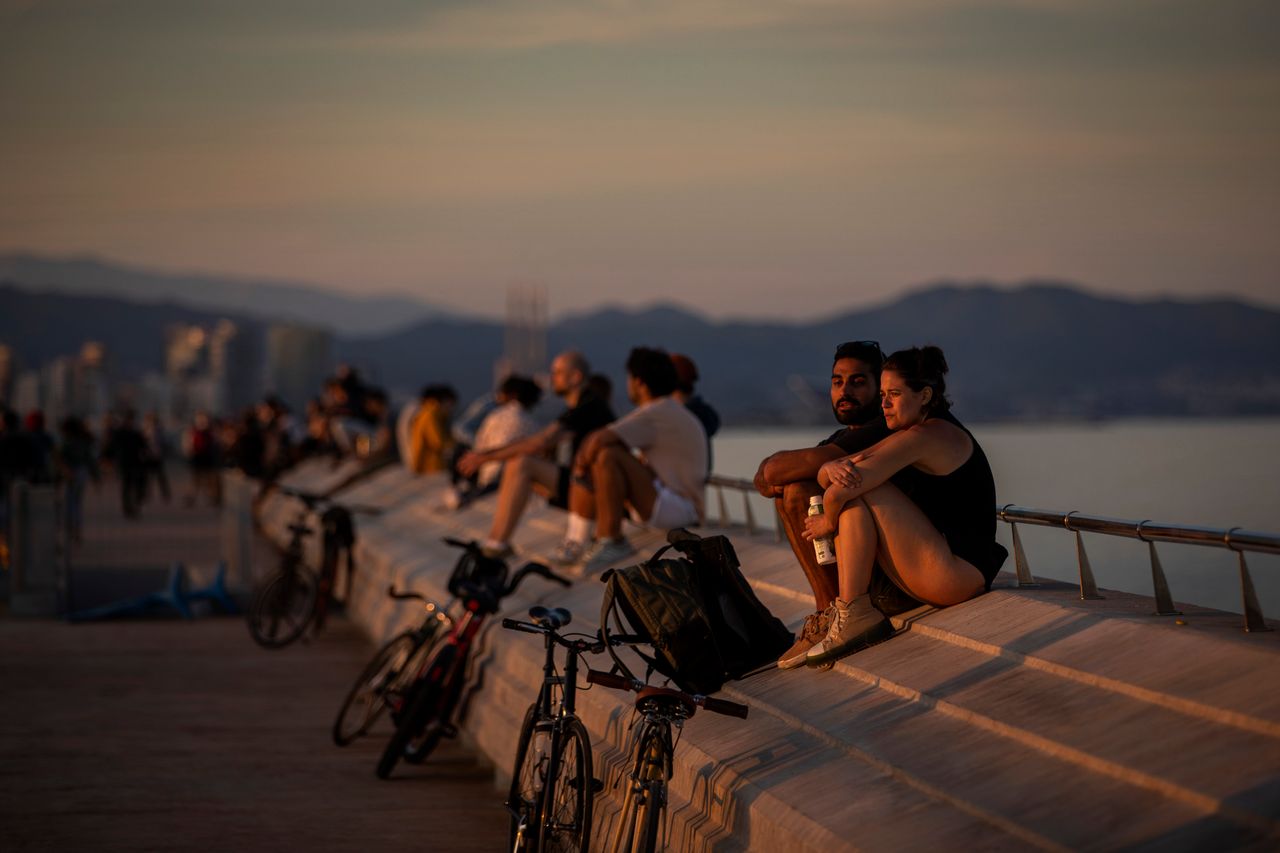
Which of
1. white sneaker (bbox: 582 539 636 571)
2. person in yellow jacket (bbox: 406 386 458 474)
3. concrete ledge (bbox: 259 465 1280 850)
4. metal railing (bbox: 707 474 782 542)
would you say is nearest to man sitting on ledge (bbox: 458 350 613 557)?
metal railing (bbox: 707 474 782 542)

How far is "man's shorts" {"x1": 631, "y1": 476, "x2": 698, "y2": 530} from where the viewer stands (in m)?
11.3

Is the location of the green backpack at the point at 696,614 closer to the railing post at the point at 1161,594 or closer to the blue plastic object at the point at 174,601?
the railing post at the point at 1161,594

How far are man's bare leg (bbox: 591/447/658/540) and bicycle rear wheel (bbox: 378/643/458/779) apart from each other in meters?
1.53

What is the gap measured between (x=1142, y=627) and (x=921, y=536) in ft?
3.49

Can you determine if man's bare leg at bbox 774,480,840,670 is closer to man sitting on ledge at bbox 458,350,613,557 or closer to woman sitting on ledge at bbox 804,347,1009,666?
woman sitting on ledge at bbox 804,347,1009,666

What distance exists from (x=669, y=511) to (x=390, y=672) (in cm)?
205

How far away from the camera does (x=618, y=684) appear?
5633 millimetres

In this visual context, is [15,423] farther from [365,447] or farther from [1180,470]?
[1180,470]

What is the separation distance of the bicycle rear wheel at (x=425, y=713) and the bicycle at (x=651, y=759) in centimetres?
423

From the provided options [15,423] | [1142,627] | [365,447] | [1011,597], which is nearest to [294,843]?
[1011,597]

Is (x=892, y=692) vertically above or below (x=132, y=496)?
above

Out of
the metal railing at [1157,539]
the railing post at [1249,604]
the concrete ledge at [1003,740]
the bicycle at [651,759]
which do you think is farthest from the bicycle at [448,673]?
the railing post at [1249,604]

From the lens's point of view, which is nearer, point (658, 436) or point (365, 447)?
point (658, 436)

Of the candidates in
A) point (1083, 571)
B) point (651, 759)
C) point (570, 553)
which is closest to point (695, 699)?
point (651, 759)
